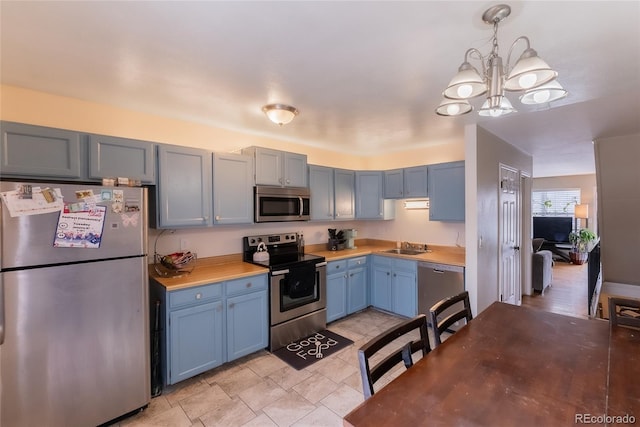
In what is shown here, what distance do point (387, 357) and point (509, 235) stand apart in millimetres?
3545

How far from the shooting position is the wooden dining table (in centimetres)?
96

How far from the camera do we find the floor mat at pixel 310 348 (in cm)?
275

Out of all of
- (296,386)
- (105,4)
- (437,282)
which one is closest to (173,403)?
(296,386)

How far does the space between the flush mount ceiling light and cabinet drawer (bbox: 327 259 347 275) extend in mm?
1807

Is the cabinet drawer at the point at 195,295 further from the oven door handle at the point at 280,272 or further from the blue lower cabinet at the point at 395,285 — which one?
the blue lower cabinet at the point at 395,285

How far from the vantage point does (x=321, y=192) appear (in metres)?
3.81

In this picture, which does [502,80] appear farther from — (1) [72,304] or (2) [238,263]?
(2) [238,263]

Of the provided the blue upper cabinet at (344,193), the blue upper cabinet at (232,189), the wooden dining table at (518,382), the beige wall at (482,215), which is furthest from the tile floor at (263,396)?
the blue upper cabinet at (344,193)

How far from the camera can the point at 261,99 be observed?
7.86 ft

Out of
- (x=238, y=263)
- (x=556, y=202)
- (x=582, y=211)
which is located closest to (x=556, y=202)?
(x=556, y=202)

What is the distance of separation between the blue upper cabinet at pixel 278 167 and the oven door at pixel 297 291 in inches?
38.8

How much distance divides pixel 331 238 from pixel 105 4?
132 inches

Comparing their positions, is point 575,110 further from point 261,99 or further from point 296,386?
point 296,386

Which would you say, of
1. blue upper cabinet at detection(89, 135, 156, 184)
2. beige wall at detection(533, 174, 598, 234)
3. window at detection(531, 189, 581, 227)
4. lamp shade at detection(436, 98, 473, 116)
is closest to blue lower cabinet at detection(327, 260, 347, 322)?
blue upper cabinet at detection(89, 135, 156, 184)
